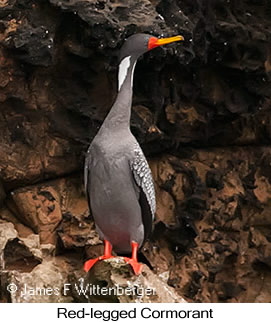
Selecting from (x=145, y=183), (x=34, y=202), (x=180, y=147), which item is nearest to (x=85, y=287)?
(x=145, y=183)

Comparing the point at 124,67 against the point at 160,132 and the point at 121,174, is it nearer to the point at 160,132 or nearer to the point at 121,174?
the point at 121,174

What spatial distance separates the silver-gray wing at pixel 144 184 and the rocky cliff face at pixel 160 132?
67 cm

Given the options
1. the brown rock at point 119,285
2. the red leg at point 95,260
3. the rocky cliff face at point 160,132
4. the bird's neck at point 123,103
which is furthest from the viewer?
the rocky cliff face at point 160,132

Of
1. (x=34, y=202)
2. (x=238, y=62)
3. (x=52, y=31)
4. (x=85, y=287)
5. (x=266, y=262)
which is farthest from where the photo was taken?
(x=266, y=262)

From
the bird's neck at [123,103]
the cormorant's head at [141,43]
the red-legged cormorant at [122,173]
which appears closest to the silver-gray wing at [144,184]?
the red-legged cormorant at [122,173]

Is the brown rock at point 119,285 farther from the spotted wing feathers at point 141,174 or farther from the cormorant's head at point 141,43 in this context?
the cormorant's head at point 141,43

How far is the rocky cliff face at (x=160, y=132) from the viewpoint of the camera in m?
6.05

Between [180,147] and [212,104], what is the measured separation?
1.56 feet

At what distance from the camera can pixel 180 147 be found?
7379mm

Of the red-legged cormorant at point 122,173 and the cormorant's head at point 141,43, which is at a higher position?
the cormorant's head at point 141,43

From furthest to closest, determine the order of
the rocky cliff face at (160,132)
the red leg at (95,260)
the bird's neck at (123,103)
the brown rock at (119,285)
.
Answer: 1. the rocky cliff face at (160,132)
2. the bird's neck at (123,103)
3. the red leg at (95,260)
4. the brown rock at (119,285)

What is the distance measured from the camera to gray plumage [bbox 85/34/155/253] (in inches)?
209

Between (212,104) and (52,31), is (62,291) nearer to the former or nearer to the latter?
(52,31)

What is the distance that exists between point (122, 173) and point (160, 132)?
5.05 ft
